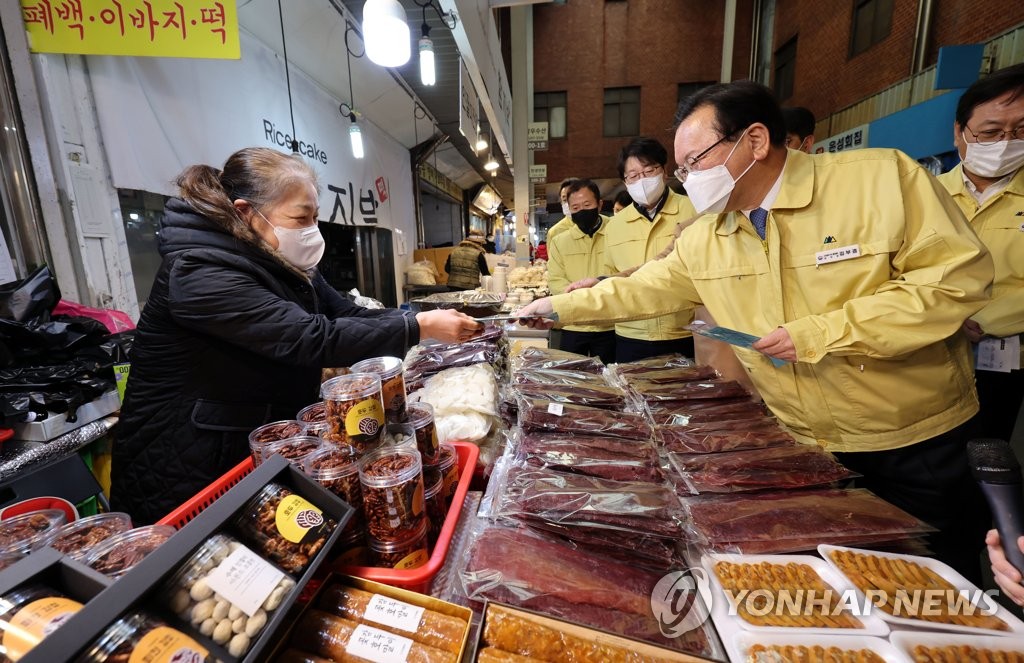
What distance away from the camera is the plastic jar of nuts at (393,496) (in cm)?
81

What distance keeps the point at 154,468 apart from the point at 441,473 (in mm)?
1004

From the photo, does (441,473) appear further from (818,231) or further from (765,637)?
(818,231)

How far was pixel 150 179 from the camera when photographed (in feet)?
9.04

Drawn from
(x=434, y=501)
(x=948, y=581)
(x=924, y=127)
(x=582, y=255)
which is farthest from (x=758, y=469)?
(x=924, y=127)

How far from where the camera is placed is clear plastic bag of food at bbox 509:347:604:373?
1920 mm

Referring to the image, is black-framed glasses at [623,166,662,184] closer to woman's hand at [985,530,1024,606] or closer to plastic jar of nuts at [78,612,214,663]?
woman's hand at [985,530,1024,606]

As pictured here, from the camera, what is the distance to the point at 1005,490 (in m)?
0.84

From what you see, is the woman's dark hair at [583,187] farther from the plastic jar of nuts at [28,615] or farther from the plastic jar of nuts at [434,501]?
the plastic jar of nuts at [28,615]

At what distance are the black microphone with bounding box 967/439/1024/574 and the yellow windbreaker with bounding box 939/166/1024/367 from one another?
5.22 ft

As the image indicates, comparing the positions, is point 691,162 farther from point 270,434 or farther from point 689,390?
point 270,434

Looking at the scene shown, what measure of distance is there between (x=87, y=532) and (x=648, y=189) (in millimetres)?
2827

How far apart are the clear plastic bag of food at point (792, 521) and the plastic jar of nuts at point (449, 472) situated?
60 centimetres

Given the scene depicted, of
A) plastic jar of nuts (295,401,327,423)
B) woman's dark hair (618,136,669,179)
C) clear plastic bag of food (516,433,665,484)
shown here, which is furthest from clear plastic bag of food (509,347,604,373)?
woman's dark hair (618,136,669,179)

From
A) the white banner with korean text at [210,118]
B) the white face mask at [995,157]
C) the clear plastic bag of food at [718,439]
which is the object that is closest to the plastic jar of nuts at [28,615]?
the clear plastic bag of food at [718,439]
